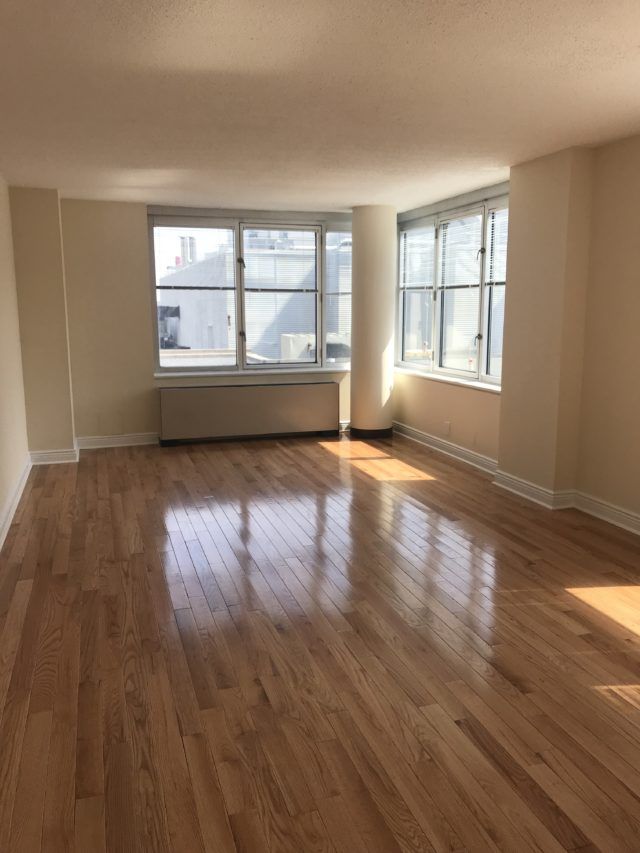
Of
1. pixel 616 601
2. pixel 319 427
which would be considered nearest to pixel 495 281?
pixel 319 427

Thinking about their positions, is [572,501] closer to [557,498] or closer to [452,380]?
[557,498]

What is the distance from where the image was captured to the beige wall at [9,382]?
16.1 ft

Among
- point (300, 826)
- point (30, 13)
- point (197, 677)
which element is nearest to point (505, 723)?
point (300, 826)

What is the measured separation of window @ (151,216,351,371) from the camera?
7672 mm

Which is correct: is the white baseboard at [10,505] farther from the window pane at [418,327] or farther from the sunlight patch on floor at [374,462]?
the window pane at [418,327]

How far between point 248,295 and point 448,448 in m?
2.92

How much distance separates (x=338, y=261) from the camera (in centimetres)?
827

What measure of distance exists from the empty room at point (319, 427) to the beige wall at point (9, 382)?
0.22ft

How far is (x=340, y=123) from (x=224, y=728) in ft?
10.9

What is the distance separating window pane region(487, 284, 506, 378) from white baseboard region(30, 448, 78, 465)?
13.4 feet

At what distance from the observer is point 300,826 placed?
1.98 metres

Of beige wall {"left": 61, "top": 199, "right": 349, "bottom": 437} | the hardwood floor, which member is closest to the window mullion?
beige wall {"left": 61, "top": 199, "right": 349, "bottom": 437}

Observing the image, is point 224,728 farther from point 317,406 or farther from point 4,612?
point 317,406

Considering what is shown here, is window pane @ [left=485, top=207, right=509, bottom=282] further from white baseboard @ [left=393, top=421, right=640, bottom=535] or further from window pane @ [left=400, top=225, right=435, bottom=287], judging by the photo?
white baseboard @ [left=393, top=421, right=640, bottom=535]
